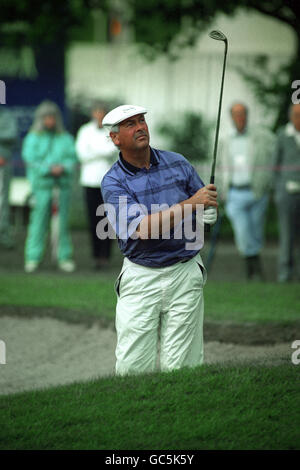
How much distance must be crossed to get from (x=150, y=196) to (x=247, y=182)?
21.1 feet

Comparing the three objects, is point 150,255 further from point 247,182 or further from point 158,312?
point 247,182

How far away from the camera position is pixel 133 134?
19.5 ft

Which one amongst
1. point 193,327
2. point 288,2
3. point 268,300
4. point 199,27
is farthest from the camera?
point 199,27

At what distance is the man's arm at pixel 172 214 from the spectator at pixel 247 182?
6.57 meters

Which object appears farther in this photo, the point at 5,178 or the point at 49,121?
the point at 5,178

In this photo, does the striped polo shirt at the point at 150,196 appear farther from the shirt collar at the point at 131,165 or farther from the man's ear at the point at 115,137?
the man's ear at the point at 115,137

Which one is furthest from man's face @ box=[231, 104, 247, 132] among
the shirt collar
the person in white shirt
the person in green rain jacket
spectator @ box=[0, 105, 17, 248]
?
the shirt collar

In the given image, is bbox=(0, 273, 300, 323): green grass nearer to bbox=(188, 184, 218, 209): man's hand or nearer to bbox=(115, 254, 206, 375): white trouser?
bbox=(115, 254, 206, 375): white trouser

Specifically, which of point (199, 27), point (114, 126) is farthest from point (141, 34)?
point (114, 126)

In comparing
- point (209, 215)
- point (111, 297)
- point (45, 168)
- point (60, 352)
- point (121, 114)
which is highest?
point (121, 114)

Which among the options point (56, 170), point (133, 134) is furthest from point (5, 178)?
point (133, 134)
